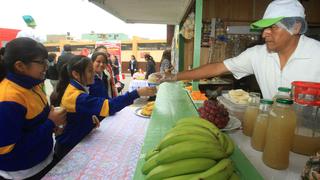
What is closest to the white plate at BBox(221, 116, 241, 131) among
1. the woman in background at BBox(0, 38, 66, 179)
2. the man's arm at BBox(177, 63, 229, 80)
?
the man's arm at BBox(177, 63, 229, 80)

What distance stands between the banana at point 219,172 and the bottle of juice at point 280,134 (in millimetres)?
373

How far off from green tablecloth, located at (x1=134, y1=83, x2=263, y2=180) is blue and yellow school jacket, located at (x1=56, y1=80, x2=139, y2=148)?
489 mm

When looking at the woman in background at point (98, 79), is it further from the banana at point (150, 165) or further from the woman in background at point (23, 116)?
→ the banana at point (150, 165)

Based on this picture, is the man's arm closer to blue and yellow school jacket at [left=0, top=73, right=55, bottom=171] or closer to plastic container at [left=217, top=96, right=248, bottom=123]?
plastic container at [left=217, top=96, right=248, bottom=123]

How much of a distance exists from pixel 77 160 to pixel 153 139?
2.01 ft

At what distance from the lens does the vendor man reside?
1691 millimetres

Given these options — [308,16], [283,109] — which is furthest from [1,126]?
[308,16]

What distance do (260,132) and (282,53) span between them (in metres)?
1.01

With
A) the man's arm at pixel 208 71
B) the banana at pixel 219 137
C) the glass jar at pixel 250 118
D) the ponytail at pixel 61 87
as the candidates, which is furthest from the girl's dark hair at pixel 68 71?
the banana at pixel 219 137

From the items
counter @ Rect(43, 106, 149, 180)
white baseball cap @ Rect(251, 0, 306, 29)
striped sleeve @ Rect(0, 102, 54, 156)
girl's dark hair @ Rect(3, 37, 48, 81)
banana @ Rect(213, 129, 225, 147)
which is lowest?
counter @ Rect(43, 106, 149, 180)

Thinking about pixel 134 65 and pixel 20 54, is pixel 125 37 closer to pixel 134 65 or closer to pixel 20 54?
pixel 134 65

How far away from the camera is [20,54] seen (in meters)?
1.69

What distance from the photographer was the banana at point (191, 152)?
824mm

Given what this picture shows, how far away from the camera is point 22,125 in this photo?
165 cm
